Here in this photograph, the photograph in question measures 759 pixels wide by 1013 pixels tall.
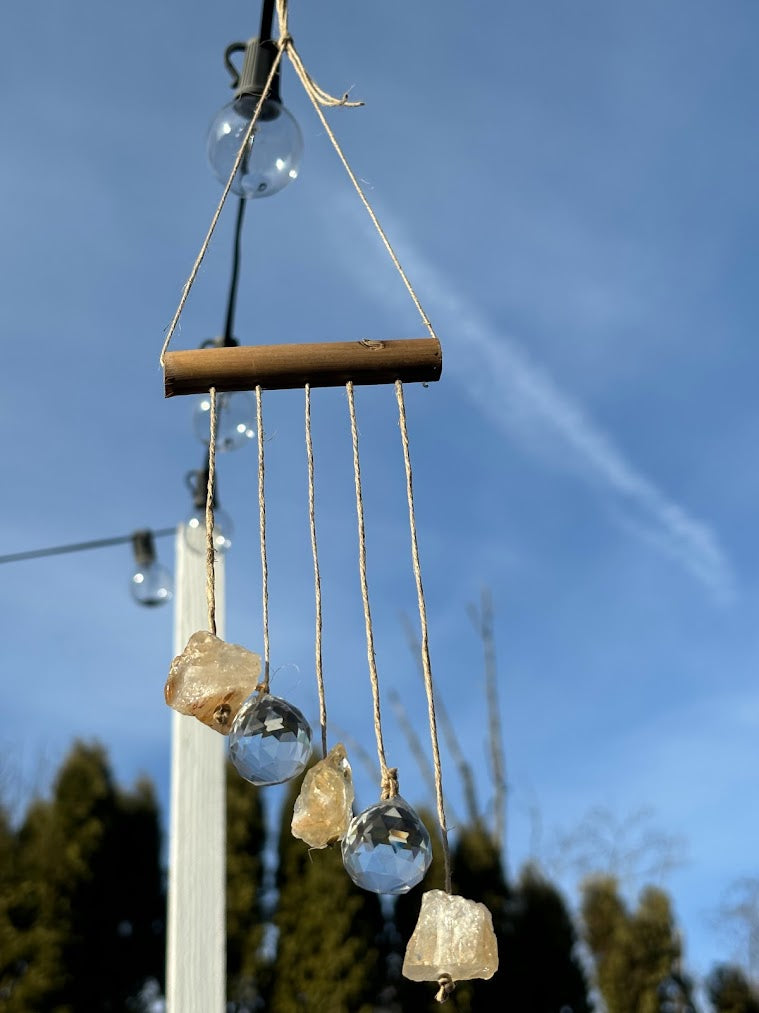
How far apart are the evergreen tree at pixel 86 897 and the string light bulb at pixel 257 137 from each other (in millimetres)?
3471

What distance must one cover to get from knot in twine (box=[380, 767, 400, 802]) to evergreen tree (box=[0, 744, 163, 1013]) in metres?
3.78

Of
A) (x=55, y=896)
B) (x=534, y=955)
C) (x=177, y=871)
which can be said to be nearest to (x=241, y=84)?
(x=177, y=871)

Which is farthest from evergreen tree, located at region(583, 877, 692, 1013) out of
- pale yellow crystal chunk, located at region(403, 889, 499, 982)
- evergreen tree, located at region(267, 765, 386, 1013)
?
pale yellow crystal chunk, located at region(403, 889, 499, 982)

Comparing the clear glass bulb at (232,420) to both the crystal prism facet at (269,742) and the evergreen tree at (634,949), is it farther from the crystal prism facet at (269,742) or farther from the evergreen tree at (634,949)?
the evergreen tree at (634,949)

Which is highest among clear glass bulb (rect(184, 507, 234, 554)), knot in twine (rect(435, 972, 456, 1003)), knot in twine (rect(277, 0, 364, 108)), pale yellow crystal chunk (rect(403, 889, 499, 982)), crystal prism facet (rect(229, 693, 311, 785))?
clear glass bulb (rect(184, 507, 234, 554))

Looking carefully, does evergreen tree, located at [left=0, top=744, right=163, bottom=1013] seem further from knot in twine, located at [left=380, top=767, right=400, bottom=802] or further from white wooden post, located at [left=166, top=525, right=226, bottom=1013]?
knot in twine, located at [left=380, top=767, right=400, bottom=802]

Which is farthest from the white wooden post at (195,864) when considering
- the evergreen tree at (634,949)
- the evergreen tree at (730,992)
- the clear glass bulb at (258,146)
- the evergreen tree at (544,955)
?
the evergreen tree at (730,992)

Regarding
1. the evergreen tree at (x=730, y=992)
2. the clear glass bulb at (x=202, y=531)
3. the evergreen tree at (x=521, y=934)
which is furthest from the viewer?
the evergreen tree at (x=730, y=992)

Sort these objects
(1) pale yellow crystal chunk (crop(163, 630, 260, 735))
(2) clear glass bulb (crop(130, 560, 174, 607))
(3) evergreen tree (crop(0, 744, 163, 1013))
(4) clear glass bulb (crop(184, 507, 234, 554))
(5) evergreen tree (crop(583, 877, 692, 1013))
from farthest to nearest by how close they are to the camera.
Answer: (5) evergreen tree (crop(583, 877, 692, 1013)) < (3) evergreen tree (crop(0, 744, 163, 1013)) < (2) clear glass bulb (crop(130, 560, 174, 607)) < (4) clear glass bulb (crop(184, 507, 234, 554)) < (1) pale yellow crystal chunk (crop(163, 630, 260, 735))

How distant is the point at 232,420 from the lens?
2.62 meters

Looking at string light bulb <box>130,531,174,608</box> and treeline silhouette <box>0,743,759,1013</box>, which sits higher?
string light bulb <box>130,531,174,608</box>

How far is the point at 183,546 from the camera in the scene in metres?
3.05

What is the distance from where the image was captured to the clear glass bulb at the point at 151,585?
340 centimetres

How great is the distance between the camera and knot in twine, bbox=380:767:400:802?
33.3 inches
